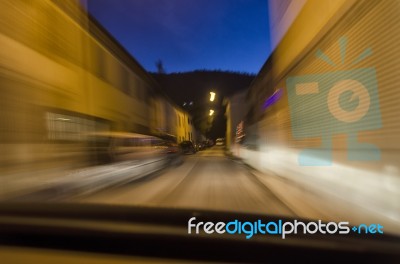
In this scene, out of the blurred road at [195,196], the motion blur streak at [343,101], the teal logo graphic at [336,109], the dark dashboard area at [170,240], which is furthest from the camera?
the teal logo graphic at [336,109]

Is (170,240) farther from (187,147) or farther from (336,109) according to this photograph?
(187,147)

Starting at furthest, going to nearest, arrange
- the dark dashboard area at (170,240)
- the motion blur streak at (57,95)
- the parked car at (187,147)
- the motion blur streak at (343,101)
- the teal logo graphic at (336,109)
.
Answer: the parked car at (187,147)
the motion blur streak at (57,95)
the teal logo graphic at (336,109)
the motion blur streak at (343,101)
the dark dashboard area at (170,240)

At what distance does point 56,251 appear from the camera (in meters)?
3.49

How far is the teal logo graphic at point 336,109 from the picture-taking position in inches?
305

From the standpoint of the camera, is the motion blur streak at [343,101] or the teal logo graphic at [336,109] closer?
the motion blur streak at [343,101]


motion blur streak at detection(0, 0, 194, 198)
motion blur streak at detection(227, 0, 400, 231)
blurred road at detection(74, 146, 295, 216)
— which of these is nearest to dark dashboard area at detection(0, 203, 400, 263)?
motion blur streak at detection(227, 0, 400, 231)

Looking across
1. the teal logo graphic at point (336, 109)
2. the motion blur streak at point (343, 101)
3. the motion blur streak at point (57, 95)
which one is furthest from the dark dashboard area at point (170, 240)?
the motion blur streak at point (57, 95)

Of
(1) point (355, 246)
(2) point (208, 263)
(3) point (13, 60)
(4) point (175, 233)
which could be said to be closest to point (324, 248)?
(1) point (355, 246)

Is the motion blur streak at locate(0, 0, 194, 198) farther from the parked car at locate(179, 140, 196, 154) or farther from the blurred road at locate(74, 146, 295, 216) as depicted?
the parked car at locate(179, 140, 196, 154)

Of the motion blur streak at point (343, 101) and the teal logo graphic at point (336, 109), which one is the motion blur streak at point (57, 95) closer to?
the motion blur streak at point (343, 101)

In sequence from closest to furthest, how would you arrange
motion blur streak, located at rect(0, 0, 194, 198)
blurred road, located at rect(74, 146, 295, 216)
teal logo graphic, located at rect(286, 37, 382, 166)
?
blurred road, located at rect(74, 146, 295, 216) < teal logo graphic, located at rect(286, 37, 382, 166) < motion blur streak, located at rect(0, 0, 194, 198)

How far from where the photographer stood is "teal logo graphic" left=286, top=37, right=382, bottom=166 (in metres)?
7.76

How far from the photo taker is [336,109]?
9711 mm

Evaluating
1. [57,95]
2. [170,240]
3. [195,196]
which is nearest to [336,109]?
[195,196]
